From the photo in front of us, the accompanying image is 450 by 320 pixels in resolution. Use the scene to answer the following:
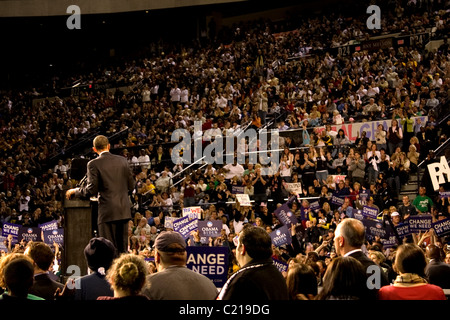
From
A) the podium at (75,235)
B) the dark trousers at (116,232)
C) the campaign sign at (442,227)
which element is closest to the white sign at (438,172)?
the campaign sign at (442,227)

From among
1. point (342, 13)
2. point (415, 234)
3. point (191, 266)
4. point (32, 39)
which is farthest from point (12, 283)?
point (32, 39)

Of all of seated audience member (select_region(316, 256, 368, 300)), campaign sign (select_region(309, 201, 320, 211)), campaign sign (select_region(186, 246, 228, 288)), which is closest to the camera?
seated audience member (select_region(316, 256, 368, 300))

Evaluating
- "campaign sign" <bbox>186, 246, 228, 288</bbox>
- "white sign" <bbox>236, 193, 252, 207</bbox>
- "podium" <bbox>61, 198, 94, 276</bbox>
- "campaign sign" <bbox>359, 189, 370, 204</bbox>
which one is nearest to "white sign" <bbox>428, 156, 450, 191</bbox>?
"campaign sign" <bbox>359, 189, 370, 204</bbox>

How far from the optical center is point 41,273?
4793 millimetres

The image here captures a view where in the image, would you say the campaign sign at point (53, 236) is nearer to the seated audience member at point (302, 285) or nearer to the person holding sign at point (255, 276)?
the person holding sign at point (255, 276)

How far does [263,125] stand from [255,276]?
630 inches

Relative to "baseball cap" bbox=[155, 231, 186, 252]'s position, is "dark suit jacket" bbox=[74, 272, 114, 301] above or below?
below

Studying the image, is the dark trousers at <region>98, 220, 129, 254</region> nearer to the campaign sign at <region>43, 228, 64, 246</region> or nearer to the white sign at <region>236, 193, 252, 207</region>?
the campaign sign at <region>43, 228, 64, 246</region>

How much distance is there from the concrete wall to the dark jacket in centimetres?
2667

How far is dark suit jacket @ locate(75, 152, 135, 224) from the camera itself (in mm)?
6059

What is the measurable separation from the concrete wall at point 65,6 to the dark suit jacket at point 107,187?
961 inches

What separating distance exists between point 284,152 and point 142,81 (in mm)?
12086

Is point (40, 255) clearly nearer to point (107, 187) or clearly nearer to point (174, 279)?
point (174, 279)

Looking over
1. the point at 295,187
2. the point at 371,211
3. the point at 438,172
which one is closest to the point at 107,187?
the point at 371,211
